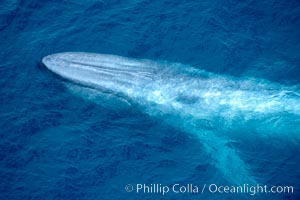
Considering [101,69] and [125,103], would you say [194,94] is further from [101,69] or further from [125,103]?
[101,69]

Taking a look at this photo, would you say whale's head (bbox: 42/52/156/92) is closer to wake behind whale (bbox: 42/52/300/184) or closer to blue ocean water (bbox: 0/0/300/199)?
wake behind whale (bbox: 42/52/300/184)

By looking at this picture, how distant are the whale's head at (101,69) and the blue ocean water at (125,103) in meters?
1.18

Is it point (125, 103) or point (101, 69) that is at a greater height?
point (101, 69)

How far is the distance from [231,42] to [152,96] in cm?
944

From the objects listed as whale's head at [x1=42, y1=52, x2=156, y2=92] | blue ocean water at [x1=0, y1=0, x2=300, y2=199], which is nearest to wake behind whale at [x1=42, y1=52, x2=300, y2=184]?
whale's head at [x1=42, y1=52, x2=156, y2=92]

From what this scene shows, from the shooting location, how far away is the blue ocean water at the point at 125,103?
2180cm

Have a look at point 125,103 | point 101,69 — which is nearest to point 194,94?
point 125,103

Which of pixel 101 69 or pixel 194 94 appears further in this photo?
pixel 101 69

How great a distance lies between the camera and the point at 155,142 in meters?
23.5

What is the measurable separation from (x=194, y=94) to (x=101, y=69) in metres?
7.82

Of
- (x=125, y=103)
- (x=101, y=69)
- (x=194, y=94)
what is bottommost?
(x=125, y=103)

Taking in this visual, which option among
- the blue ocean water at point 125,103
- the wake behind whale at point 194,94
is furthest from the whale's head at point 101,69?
the blue ocean water at point 125,103

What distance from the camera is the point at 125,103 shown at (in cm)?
2538

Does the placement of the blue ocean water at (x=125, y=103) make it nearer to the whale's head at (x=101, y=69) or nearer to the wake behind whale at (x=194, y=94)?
the wake behind whale at (x=194, y=94)
